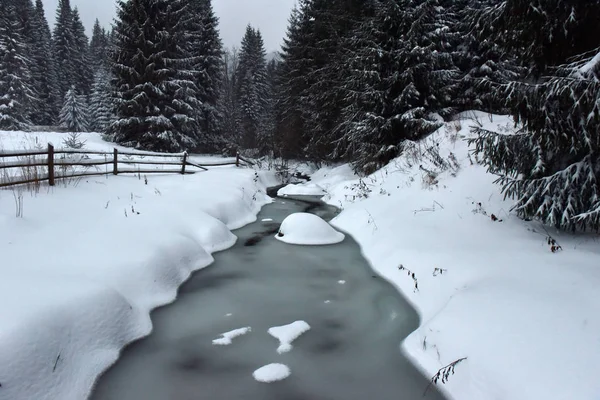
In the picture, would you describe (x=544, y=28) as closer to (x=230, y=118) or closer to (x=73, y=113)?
(x=230, y=118)

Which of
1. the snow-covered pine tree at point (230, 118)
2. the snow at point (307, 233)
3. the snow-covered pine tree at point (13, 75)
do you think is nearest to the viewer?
the snow at point (307, 233)

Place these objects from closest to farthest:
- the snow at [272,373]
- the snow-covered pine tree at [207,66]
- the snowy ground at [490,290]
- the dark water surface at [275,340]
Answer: the snowy ground at [490,290] < the dark water surface at [275,340] < the snow at [272,373] < the snow-covered pine tree at [207,66]

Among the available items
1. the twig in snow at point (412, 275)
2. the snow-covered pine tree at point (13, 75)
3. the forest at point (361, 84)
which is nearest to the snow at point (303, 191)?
the forest at point (361, 84)

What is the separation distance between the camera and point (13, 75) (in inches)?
1316

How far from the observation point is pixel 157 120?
73.6 feet

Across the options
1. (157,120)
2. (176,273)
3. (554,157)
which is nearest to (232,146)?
(157,120)

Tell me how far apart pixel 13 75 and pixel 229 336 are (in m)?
41.3

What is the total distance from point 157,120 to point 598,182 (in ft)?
73.8

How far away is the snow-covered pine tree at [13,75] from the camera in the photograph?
1272 inches

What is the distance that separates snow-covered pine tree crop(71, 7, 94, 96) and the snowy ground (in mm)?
53400

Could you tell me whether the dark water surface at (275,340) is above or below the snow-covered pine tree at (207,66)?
below

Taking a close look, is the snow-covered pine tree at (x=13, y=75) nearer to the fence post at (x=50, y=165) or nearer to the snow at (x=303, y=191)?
the snow at (x=303, y=191)

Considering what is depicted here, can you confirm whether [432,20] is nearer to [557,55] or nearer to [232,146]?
[557,55]

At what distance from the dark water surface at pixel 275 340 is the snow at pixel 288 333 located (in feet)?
0.28
